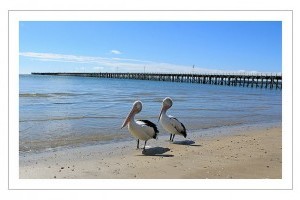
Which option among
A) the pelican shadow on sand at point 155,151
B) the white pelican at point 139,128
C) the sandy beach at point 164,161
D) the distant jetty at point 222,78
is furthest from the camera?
the distant jetty at point 222,78

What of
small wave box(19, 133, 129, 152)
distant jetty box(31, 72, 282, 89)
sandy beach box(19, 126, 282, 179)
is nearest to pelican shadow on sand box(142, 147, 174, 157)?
sandy beach box(19, 126, 282, 179)

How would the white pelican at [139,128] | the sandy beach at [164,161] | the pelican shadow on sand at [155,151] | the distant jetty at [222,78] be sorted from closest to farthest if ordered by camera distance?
1. the sandy beach at [164,161]
2. the pelican shadow on sand at [155,151]
3. the white pelican at [139,128]
4. the distant jetty at [222,78]

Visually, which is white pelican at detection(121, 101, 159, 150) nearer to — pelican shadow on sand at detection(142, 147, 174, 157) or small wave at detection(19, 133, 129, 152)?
pelican shadow on sand at detection(142, 147, 174, 157)

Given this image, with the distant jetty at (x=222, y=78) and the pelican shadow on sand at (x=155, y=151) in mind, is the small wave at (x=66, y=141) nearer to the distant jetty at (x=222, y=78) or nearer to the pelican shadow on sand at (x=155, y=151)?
the pelican shadow on sand at (x=155, y=151)

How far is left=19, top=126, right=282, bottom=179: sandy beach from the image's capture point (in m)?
5.51

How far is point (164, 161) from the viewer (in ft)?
20.8

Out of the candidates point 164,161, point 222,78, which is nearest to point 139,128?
point 164,161

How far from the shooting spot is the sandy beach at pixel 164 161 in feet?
18.1

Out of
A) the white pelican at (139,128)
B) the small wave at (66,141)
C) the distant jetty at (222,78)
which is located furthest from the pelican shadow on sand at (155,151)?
the distant jetty at (222,78)

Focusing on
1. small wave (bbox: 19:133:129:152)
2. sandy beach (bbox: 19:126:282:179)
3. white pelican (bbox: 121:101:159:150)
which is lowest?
sandy beach (bbox: 19:126:282:179)

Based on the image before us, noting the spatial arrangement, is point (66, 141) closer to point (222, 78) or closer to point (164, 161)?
point (164, 161)
